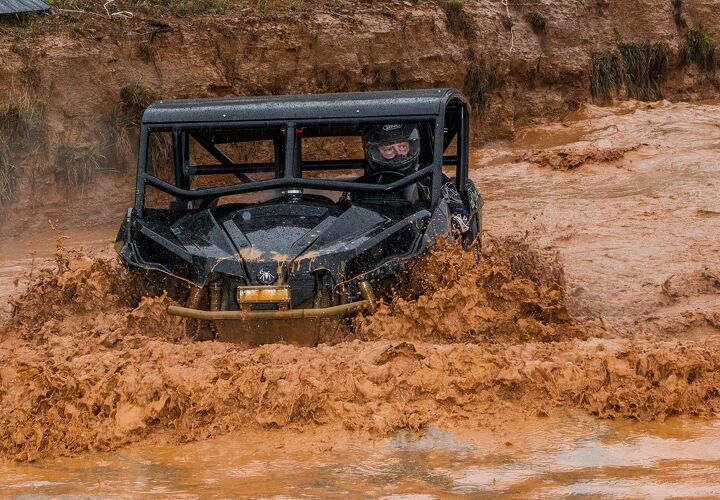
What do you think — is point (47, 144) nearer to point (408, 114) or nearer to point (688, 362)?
point (408, 114)

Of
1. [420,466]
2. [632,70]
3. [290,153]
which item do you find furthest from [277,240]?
[632,70]

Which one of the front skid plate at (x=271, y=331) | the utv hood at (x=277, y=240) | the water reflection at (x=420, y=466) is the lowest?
the water reflection at (x=420, y=466)

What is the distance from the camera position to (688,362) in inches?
216

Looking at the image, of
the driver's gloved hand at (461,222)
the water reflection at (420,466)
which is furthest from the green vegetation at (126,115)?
the water reflection at (420,466)

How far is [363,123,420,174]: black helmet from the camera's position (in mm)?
6812

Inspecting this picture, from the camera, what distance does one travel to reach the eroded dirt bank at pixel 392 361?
204 inches

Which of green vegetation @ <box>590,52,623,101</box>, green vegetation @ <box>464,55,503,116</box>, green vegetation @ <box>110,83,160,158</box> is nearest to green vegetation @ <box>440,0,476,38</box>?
green vegetation @ <box>464,55,503,116</box>

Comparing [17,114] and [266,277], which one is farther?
[17,114]

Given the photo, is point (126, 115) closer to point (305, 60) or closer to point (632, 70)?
point (305, 60)

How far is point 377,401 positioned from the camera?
5.21m

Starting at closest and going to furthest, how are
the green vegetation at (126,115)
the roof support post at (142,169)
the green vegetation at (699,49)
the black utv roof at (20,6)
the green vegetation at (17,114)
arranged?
the roof support post at (142,169), the green vegetation at (17,114), the black utv roof at (20,6), the green vegetation at (126,115), the green vegetation at (699,49)

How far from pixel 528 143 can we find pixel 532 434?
8.90m

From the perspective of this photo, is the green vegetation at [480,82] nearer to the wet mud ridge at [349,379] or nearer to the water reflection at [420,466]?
the wet mud ridge at [349,379]

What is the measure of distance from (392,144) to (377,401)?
2060 millimetres
